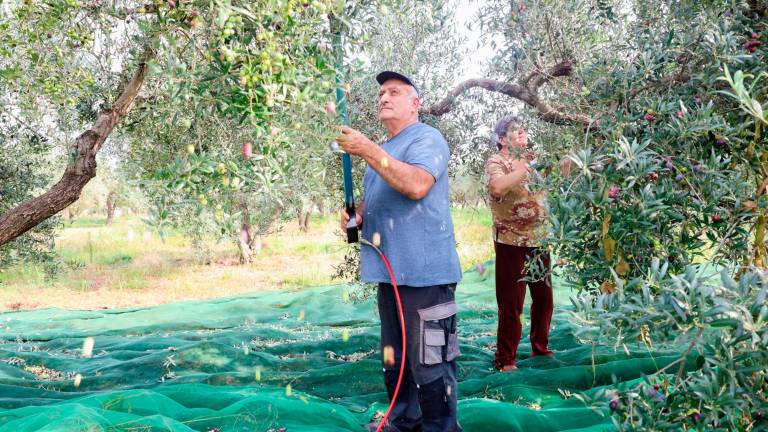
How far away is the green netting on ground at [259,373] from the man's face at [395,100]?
1.88 metres

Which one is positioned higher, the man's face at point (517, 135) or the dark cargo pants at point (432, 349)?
the man's face at point (517, 135)

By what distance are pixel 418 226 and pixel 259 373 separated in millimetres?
2968

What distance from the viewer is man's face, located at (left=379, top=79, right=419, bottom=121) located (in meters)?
4.15

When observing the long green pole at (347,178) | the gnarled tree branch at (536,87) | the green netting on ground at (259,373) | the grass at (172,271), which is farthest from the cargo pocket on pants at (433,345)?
the grass at (172,271)

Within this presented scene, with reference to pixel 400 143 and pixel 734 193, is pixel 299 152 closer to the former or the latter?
pixel 400 143

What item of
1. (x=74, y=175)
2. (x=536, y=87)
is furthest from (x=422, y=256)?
(x=74, y=175)

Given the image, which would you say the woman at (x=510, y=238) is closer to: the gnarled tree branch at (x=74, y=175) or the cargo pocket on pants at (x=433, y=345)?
the cargo pocket on pants at (x=433, y=345)

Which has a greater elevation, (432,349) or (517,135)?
(517,135)

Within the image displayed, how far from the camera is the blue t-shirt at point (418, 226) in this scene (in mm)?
3873

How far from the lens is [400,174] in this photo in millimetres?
Answer: 3662

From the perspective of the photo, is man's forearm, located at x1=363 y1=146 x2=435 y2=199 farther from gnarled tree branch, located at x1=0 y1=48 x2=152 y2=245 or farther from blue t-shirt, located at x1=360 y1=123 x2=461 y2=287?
gnarled tree branch, located at x1=0 y1=48 x2=152 y2=245

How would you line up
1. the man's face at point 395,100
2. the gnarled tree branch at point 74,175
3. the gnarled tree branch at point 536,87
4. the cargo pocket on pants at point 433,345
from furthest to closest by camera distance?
the gnarled tree branch at point 74,175
the gnarled tree branch at point 536,87
the man's face at point 395,100
the cargo pocket on pants at point 433,345

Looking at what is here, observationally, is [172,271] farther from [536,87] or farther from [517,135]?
[517,135]

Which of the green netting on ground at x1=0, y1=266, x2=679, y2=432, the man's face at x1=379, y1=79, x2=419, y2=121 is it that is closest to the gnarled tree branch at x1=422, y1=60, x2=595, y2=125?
the man's face at x1=379, y1=79, x2=419, y2=121
